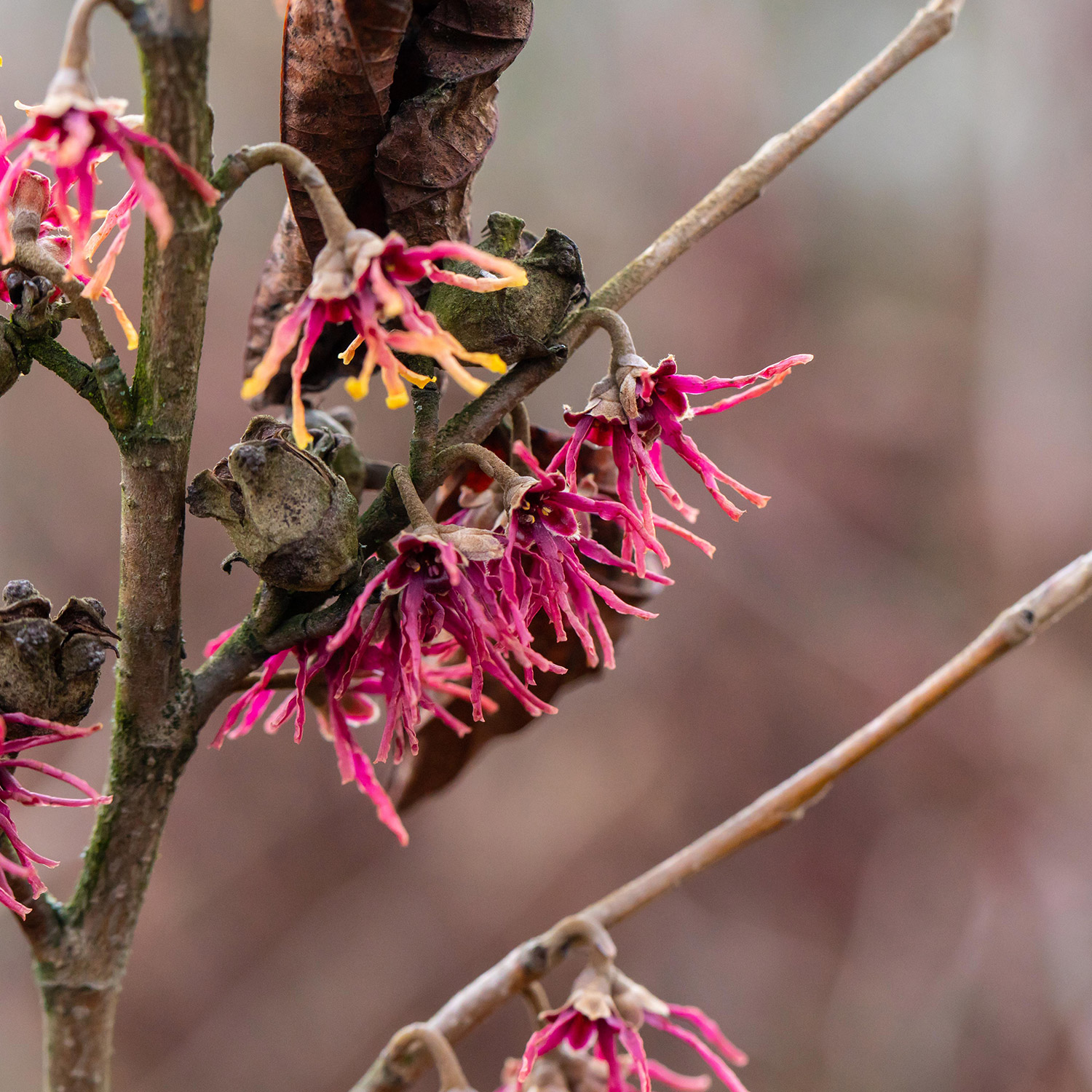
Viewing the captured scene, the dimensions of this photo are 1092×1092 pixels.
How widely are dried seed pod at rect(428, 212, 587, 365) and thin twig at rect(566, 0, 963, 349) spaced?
0.11ft

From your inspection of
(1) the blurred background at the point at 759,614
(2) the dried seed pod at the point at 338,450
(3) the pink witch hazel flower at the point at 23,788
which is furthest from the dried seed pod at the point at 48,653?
(1) the blurred background at the point at 759,614

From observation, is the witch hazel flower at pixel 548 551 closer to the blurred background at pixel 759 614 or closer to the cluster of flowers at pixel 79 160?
the cluster of flowers at pixel 79 160

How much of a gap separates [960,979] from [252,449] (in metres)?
1.95

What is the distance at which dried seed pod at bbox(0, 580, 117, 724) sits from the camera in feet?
1.09

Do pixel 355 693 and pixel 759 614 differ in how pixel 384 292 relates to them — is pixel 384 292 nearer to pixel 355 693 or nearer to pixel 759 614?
pixel 355 693

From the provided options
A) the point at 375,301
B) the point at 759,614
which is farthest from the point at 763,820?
the point at 759,614

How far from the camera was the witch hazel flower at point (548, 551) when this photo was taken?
34 centimetres

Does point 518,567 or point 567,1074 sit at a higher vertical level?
point 518,567

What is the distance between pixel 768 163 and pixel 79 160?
30 centimetres

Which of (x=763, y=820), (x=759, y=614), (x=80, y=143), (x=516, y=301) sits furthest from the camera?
(x=759, y=614)

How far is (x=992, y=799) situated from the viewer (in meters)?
1.93

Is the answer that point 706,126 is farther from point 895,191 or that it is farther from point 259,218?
point 259,218

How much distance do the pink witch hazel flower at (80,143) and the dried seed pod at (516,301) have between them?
104 mm

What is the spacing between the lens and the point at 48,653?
34cm
